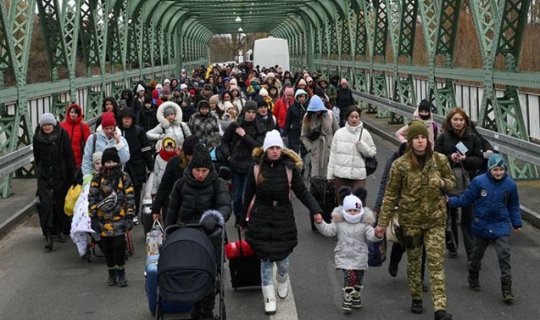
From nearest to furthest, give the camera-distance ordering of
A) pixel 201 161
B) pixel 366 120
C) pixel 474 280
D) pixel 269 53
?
1. pixel 201 161
2. pixel 474 280
3. pixel 366 120
4. pixel 269 53

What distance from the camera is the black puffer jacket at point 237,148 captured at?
10.6 metres

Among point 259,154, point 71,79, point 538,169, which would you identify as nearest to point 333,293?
point 259,154

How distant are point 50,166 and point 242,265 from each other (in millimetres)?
3469

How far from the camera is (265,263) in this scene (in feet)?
23.7

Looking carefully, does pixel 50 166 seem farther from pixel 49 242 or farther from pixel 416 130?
pixel 416 130

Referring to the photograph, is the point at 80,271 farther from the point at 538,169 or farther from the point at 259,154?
the point at 538,169

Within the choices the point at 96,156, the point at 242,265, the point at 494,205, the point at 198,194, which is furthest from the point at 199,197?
the point at 96,156

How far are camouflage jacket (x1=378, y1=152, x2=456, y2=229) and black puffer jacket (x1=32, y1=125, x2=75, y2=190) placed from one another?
468cm

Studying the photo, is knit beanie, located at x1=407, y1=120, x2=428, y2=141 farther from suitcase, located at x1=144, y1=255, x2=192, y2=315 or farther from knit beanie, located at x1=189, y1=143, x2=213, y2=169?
suitcase, located at x1=144, y1=255, x2=192, y2=315

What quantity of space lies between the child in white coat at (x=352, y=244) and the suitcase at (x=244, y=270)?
0.86 metres

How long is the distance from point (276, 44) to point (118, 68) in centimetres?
1335

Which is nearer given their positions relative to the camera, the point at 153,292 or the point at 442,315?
the point at 442,315

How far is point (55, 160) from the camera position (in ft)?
33.4

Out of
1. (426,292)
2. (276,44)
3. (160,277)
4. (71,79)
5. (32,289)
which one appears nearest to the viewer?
(160,277)
